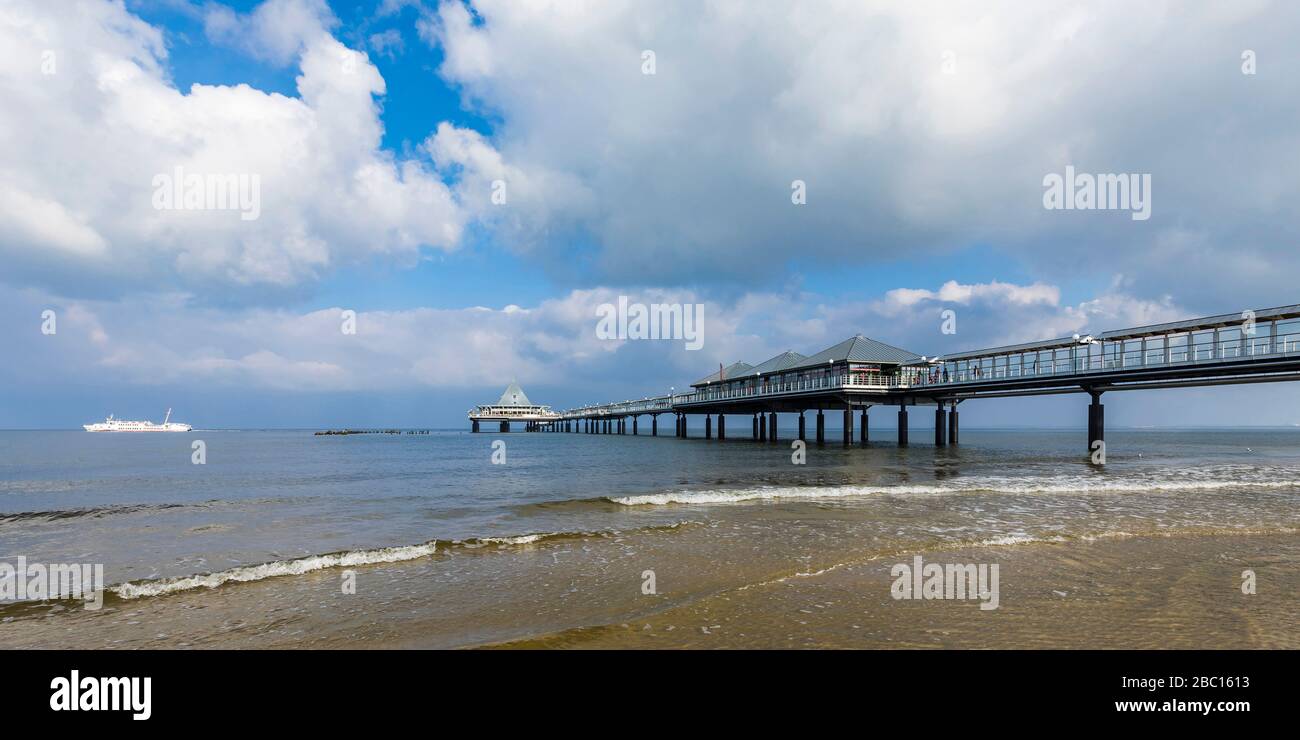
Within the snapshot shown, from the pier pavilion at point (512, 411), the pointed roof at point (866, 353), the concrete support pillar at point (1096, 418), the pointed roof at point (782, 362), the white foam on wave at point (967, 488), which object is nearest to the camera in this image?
the white foam on wave at point (967, 488)

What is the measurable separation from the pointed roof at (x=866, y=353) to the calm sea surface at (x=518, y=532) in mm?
21827

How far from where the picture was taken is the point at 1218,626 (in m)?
5.64

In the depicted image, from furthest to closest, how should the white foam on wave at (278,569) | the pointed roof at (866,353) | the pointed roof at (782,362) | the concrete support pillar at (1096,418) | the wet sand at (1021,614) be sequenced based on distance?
the pointed roof at (782,362) → the pointed roof at (866,353) → the concrete support pillar at (1096,418) → the white foam on wave at (278,569) → the wet sand at (1021,614)

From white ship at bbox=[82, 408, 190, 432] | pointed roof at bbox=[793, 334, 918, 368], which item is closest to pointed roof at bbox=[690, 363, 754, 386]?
pointed roof at bbox=[793, 334, 918, 368]

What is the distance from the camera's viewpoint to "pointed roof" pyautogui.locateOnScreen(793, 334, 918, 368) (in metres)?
46.2

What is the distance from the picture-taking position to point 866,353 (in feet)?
153

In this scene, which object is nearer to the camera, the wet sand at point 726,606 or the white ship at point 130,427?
the wet sand at point 726,606

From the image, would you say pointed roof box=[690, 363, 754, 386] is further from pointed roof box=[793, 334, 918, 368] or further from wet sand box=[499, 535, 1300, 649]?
wet sand box=[499, 535, 1300, 649]

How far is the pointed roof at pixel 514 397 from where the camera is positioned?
13200 cm

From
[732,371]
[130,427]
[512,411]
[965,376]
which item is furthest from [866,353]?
[130,427]

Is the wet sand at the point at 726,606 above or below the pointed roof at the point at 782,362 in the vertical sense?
below

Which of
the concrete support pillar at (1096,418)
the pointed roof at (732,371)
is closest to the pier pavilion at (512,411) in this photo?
the pointed roof at (732,371)

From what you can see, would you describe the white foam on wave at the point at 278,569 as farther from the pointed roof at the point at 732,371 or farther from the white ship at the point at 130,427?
the white ship at the point at 130,427
